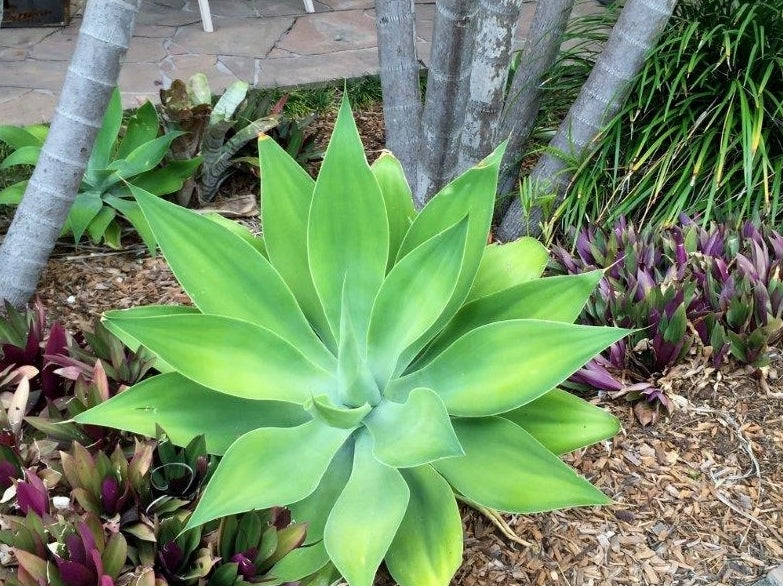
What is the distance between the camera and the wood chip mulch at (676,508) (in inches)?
77.5

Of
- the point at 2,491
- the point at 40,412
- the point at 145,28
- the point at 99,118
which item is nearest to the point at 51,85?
the point at 145,28

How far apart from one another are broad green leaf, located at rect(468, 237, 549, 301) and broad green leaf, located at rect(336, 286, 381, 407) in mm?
391

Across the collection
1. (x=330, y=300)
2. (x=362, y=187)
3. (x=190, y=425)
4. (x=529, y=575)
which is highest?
(x=362, y=187)

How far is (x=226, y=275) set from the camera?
1781 millimetres

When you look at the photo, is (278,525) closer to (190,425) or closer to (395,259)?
(190,425)

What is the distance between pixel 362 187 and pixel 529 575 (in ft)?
3.56

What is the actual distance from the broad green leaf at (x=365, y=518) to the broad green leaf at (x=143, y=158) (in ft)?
6.04

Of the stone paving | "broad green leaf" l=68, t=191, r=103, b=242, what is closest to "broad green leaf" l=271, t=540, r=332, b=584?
"broad green leaf" l=68, t=191, r=103, b=242

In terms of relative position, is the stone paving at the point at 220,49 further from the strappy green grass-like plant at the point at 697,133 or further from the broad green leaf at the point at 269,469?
the broad green leaf at the point at 269,469

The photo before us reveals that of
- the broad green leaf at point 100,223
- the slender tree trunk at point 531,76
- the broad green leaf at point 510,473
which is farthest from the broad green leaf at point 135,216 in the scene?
the broad green leaf at point 510,473

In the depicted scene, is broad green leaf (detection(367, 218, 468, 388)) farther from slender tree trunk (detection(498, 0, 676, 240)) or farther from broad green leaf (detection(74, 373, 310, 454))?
slender tree trunk (detection(498, 0, 676, 240))

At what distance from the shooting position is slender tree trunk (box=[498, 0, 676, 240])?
3.00 metres

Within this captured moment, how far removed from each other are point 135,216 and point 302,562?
5.95 feet

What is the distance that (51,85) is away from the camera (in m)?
4.89
